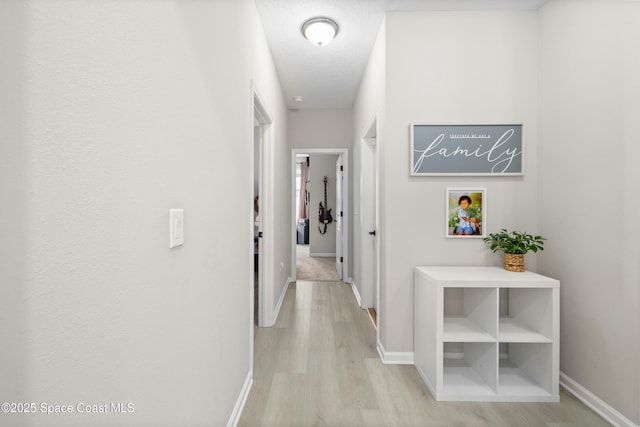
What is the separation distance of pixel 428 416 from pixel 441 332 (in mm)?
459

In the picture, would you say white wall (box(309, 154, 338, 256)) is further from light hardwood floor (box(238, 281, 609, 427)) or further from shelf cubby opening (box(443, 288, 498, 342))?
shelf cubby opening (box(443, 288, 498, 342))

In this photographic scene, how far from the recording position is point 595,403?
1.78 metres

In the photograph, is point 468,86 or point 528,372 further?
point 468,86

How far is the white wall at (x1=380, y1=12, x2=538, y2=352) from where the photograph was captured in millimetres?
2285

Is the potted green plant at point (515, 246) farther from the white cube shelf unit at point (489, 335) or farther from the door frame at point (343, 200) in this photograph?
the door frame at point (343, 200)

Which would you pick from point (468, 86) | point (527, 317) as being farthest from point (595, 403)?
point (468, 86)

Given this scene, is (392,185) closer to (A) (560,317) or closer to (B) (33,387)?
(A) (560,317)

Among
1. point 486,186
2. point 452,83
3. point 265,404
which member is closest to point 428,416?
point 265,404

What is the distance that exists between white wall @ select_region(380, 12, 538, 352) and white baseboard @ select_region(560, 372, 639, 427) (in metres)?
0.77

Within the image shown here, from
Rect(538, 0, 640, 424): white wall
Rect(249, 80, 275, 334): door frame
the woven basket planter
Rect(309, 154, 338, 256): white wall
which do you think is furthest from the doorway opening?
Rect(309, 154, 338, 256): white wall

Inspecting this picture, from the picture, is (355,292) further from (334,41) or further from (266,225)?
(334,41)

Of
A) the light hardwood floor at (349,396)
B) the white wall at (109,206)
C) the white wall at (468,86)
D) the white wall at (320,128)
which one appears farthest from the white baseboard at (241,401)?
the white wall at (320,128)

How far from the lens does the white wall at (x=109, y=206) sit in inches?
19.5

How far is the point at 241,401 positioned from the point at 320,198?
5.74 m
